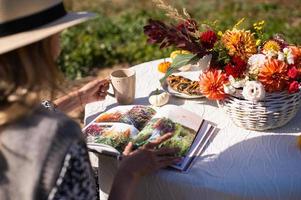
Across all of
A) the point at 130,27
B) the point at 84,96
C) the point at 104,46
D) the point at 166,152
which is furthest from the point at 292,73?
the point at 130,27

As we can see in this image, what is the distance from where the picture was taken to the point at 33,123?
4.29 ft

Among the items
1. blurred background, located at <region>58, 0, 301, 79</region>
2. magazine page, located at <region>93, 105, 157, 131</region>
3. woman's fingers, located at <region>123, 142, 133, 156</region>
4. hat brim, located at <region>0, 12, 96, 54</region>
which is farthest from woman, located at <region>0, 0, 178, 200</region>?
blurred background, located at <region>58, 0, 301, 79</region>

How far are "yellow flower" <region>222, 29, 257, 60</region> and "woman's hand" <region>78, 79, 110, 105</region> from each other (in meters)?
0.65

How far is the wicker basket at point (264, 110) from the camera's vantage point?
1791 millimetres

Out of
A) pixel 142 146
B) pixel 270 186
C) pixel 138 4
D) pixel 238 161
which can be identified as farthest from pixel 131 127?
pixel 138 4

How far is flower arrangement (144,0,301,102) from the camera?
1766 millimetres

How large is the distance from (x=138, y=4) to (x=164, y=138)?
14.4 ft

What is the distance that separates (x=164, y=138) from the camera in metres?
1.79

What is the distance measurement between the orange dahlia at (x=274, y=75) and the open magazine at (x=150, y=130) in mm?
288

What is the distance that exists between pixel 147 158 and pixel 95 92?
2.47 feet

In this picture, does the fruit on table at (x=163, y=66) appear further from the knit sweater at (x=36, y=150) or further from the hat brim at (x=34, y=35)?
the knit sweater at (x=36, y=150)

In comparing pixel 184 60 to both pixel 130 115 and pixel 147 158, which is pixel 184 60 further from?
pixel 147 158

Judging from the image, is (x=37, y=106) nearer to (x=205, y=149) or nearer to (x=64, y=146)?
(x=64, y=146)

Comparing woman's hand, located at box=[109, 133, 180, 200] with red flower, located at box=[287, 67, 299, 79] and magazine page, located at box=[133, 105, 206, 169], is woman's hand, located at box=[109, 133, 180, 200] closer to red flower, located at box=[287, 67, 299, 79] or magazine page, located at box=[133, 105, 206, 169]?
magazine page, located at box=[133, 105, 206, 169]
